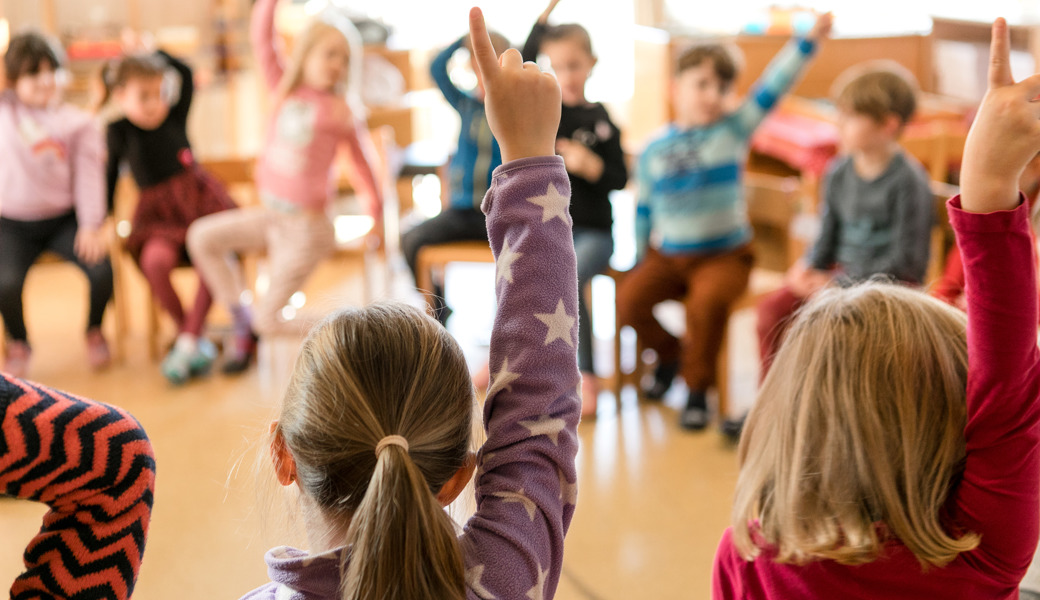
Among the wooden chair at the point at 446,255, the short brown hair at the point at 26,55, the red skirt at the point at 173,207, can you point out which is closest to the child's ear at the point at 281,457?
the wooden chair at the point at 446,255

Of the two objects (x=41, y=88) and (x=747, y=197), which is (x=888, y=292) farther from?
(x=41, y=88)

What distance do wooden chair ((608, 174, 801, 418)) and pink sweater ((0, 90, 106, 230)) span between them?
66.1 inches

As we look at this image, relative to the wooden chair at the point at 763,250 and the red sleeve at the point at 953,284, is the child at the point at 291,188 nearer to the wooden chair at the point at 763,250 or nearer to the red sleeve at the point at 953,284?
the wooden chair at the point at 763,250

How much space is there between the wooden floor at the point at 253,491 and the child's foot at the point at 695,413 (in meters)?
0.03

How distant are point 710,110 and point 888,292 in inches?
72.5

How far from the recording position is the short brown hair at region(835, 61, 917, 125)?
2.41 meters

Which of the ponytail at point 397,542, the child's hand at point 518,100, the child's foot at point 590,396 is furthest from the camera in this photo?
the child's foot at point 590,396

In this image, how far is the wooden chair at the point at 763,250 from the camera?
263cm

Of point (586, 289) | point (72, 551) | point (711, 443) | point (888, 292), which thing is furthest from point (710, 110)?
point (72, 551)

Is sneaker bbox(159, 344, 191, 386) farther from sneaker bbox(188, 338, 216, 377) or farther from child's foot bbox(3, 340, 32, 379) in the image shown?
child's foot bbox(3, 340, 32, 379)

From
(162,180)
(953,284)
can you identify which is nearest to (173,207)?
(162,180)

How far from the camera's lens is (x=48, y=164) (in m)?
3.03

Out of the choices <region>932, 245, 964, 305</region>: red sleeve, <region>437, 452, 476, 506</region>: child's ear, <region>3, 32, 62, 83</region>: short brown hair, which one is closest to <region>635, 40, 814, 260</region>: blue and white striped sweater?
<region>932, 245, 964, 305</region>: red sleeve

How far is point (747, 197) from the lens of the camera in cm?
280
